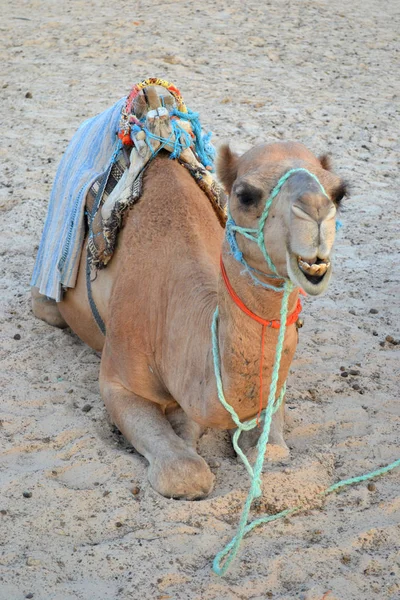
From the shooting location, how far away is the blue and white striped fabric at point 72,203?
16.4ft

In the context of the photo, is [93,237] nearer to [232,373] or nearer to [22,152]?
[232,373]

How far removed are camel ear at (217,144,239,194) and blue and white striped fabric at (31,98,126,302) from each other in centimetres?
151

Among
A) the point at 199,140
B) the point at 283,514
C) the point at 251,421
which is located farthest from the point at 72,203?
the point at 283,514

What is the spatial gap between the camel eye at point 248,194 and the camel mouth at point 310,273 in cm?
32

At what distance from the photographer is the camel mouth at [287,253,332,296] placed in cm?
286

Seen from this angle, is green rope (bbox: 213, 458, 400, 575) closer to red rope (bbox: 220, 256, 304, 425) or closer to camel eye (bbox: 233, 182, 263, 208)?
red rope (bbox: 220, 256, 304, 425)

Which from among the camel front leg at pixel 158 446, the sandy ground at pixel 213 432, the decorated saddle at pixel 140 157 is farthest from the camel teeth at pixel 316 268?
the decorated saddle at pixel 140 157

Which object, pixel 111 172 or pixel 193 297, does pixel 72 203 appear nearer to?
pixel 111 172

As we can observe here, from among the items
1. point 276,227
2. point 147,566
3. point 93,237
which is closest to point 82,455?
point 147,566

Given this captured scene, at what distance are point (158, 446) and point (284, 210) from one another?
1421mm

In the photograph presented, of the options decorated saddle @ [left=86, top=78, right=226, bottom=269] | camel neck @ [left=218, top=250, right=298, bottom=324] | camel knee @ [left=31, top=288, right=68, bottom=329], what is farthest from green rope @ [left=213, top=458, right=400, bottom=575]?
camel knee @ [left=31, top=288, right=68, bottom=329]

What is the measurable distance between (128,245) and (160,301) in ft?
1.42

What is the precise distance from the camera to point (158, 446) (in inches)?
157

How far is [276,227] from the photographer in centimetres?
303
